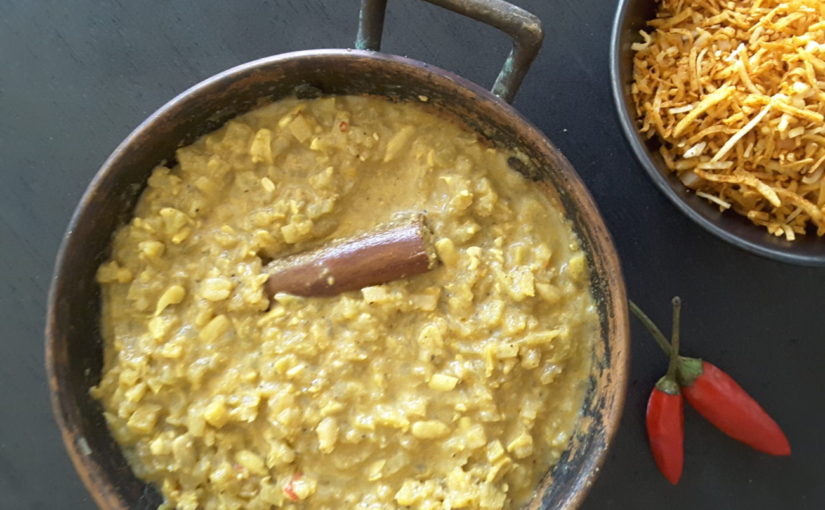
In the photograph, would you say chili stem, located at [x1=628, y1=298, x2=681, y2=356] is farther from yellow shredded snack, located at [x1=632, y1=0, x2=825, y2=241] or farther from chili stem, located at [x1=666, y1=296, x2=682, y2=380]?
yellow shredded snack, located at [x1=632, y1=0, x2=825, y2=241]

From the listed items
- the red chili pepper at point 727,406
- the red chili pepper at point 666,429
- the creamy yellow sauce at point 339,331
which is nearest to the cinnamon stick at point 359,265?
the creamy yellow sauce at point 339,331

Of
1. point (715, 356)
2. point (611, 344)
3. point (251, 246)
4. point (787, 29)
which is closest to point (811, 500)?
point (715, 356)

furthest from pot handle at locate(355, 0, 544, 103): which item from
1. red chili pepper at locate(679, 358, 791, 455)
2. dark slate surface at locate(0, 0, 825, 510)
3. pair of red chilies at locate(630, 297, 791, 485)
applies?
red chili pepper at locate(679, 358, 791, 455)

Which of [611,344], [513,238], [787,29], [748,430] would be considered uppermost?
[787,29]

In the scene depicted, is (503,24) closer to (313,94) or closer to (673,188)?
(313,94)

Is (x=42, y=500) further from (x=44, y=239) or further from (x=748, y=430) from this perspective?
(x=748, y=430)

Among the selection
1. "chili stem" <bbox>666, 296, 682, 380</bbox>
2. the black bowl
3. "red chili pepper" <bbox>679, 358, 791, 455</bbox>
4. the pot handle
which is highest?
the pot handle

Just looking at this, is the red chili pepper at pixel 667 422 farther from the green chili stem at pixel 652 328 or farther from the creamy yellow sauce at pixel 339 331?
the creamy yellow sauce at pixel 339 331
